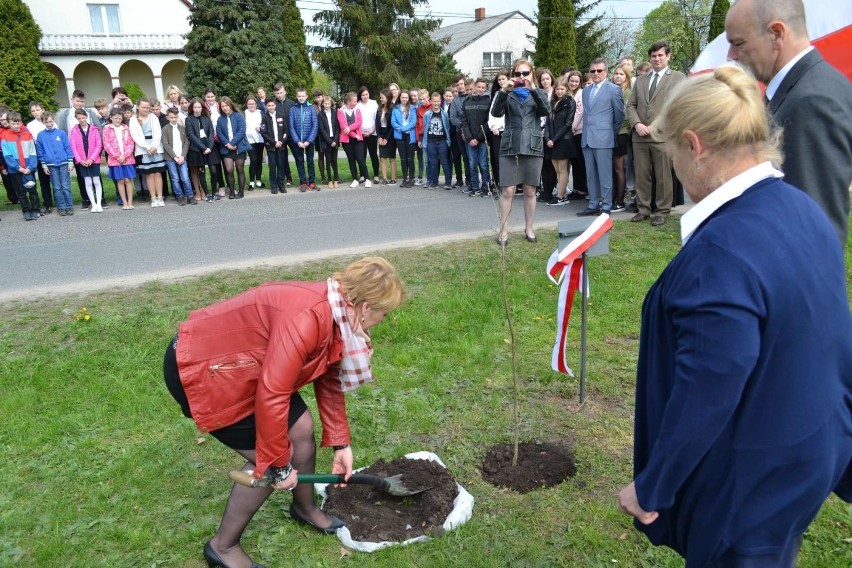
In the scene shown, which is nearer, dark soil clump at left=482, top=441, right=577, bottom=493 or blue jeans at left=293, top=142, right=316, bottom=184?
dark soil clump at left=482, top=441, right=577, bottom=493

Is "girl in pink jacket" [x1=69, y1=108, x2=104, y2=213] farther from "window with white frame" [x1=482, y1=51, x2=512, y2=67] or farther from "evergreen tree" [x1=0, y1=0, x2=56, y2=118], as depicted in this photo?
"window with white frame" [x1=482, y1=51, x2=512, y2=67]

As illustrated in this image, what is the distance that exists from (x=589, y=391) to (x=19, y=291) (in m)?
5.82

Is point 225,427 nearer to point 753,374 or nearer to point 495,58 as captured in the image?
point 753,374

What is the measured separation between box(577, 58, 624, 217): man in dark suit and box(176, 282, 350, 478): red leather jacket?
7637 millimetres

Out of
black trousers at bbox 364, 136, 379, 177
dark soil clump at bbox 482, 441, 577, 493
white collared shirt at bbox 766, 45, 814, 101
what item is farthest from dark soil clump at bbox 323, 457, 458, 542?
black trousers at bbox 364, 136, 379, 177

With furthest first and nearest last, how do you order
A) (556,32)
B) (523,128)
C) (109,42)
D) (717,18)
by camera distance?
(109,42) < (717,18) < (556,32) < (523,128)

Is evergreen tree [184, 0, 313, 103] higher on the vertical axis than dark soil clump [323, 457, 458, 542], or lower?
higher

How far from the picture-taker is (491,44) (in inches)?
1861

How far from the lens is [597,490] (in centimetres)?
356

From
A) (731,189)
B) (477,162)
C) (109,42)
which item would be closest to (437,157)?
(477,162)

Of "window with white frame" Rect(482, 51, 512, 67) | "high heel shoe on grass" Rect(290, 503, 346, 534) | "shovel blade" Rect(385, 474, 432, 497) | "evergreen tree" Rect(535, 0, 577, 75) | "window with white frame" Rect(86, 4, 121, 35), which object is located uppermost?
"window with white frame" Rect(86, 4, 121, 35)

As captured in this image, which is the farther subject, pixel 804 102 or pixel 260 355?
pixel 260 355

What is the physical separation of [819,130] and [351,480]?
8.19 ft

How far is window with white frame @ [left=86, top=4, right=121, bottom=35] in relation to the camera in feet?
115
